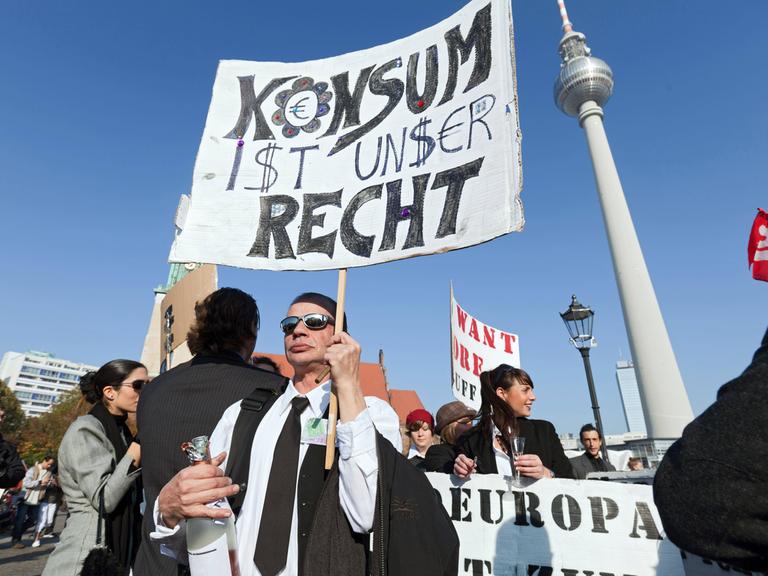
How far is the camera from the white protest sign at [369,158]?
2193 mm

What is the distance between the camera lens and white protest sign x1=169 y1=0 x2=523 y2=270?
2.19 metres

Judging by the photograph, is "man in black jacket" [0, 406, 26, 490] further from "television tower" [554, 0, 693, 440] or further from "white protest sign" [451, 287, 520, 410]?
"television tower" [554, 0, 693, 440]

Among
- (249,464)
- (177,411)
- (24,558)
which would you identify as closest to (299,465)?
(249,464)

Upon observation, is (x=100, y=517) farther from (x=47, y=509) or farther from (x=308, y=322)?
(x=47, y=509)

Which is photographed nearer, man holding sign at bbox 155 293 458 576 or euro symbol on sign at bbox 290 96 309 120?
man holding sign at bbox 155 293 458 576

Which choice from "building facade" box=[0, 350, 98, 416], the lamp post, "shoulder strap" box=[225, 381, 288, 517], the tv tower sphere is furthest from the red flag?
"building facade" box=[0, 350, 98, 416]

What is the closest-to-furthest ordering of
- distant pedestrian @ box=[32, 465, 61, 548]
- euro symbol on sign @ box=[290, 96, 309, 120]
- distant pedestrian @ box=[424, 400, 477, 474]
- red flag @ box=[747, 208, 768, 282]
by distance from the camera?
euro symbol on sign @ box=[290, 96, 309, 120], distant pedestrian @ box=[424, 400, 477, 474], red flag @ box=[747, 208, 768, 282], distant pedestrian @ box=[32, 465, 61, 548]

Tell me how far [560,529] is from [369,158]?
2.34m

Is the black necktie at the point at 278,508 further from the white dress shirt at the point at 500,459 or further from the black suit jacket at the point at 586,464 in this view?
the black suit jacket at the point at 586,464

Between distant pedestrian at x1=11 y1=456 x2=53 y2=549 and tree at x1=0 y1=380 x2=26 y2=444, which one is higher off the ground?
tree at x1=0 y1=380 x2=26 y2=444

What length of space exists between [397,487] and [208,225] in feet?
5.47

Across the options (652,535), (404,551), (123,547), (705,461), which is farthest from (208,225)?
(652,535)

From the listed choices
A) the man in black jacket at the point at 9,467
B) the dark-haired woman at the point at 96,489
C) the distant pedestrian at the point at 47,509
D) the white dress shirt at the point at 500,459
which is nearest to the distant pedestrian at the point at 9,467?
the man in black jacket at the point at 9,467

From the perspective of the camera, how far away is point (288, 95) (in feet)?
9.53
